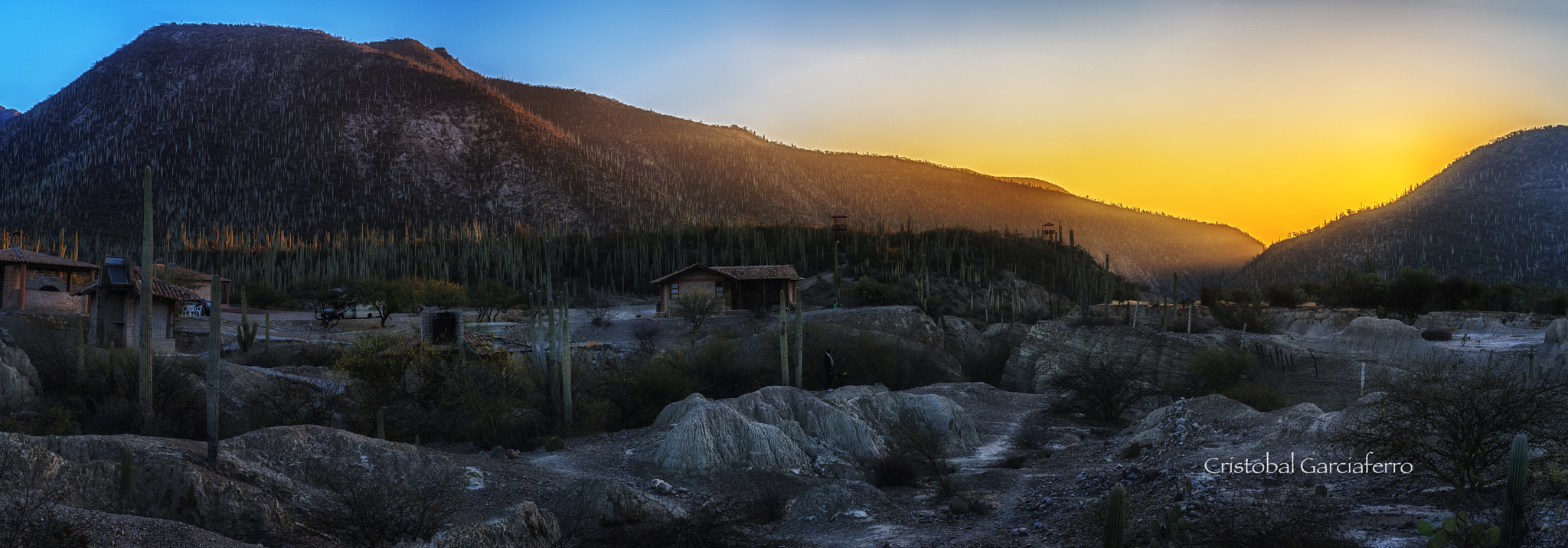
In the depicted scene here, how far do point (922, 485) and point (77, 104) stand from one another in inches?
5897

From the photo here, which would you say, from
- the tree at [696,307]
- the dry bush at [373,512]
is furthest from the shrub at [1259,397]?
the tree at [696,307]

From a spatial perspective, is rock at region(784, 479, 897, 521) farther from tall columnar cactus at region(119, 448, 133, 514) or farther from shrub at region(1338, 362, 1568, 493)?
tall columnar cactus at region(119, 448, 133, 514)

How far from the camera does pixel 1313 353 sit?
104 feet

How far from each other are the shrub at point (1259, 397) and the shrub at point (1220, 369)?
2.36 meters

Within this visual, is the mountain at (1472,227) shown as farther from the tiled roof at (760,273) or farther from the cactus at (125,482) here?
the cactus at (125,482)

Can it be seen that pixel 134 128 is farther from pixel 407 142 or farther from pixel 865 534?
pixel 865 534

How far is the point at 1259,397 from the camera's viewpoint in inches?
1030

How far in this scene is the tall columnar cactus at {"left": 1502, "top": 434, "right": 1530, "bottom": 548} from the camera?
7.69 m

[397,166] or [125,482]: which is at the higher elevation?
[397,166]

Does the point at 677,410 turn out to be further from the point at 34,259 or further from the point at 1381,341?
the point at 1381,341

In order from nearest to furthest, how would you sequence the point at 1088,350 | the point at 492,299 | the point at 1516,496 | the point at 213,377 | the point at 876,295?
1. the point at 1516,496
2. the point at 213,377
3. the point at 1088,350
4. the point at 492,299
5. the point at 876,295

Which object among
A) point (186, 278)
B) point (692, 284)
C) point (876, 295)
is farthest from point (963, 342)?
point (186, 278)

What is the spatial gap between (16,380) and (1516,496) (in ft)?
78.1

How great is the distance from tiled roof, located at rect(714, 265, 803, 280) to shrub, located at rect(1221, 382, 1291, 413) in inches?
1111
